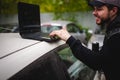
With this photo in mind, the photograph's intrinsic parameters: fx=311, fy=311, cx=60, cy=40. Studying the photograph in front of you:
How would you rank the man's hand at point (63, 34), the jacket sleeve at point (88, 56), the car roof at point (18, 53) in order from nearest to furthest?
the car roof at point (18, 53) < the jacket sleeve at point (88, 56) < the man's hand at point (63, 34)

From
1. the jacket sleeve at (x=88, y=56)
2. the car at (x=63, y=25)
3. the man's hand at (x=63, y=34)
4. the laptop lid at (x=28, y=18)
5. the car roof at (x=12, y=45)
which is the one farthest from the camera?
the car at (x=63, y=25)

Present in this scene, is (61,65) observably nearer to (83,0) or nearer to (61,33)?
(61,33)

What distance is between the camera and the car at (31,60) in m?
2.03

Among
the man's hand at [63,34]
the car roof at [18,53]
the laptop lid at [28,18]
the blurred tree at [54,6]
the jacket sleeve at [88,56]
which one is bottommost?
the blurred tree at [54,6]

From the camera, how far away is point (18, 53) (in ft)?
7.52

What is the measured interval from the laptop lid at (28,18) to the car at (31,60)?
0.20m

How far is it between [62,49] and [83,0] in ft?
56.1

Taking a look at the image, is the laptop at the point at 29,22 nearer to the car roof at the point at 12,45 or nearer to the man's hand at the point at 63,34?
the man's hand at the point at 63,34

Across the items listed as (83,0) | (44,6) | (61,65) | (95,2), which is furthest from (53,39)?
(44,6)

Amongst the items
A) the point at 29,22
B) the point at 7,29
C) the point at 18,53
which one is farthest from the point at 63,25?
the point at 18,53

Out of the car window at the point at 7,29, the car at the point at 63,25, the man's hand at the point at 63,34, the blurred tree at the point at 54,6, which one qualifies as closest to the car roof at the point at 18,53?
the man's hand at the point at 63,34

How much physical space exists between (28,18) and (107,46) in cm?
95

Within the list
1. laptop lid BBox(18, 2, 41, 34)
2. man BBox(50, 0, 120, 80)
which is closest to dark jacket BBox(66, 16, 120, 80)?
man BBox(50, 0, 120, 80)

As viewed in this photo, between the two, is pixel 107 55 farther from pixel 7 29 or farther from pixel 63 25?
pixel 63 25
